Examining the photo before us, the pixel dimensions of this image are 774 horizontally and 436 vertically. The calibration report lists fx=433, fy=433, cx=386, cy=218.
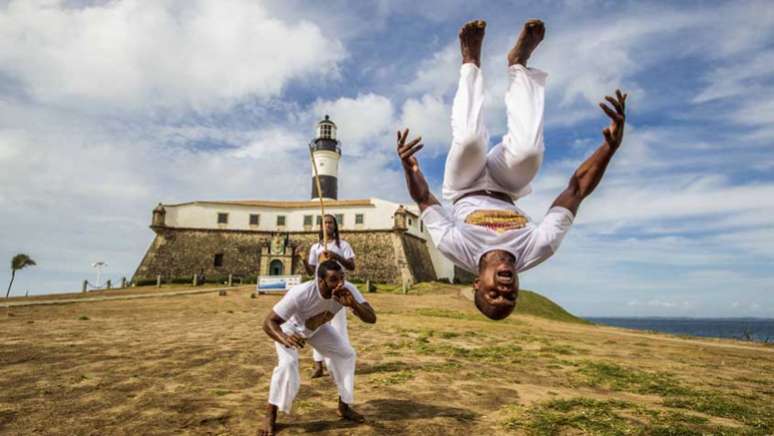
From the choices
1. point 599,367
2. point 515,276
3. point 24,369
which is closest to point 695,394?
point 599,367

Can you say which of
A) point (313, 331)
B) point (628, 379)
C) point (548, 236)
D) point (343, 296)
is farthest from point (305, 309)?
point (628, 379)

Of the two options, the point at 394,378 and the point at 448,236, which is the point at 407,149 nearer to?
the point at 448,236

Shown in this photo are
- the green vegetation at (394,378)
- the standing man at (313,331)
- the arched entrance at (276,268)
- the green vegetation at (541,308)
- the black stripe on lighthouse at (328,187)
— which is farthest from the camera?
the black stripe on lighthouse at (328,187)

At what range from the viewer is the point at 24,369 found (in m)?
7.72

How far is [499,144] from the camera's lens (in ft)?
15.1

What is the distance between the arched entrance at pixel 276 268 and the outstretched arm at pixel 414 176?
4135cm

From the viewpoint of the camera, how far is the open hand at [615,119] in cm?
373

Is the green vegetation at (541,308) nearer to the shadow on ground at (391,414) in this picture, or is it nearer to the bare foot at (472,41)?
the shadow on ground at (391,414)

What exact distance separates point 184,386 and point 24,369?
339 centimetres

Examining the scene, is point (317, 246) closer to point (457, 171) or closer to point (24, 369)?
point (457, 171)

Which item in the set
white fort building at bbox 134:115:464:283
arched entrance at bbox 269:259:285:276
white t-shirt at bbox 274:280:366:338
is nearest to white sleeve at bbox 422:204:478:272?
white t-shirt at bbox 274:280:366:338

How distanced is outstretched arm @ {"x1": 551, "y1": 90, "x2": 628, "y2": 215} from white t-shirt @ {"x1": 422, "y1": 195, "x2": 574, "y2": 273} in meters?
0.13

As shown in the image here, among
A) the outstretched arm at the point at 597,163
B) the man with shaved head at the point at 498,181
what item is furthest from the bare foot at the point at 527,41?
the outstretched arm at the point at 597,163

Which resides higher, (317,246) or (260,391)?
(317,246)
